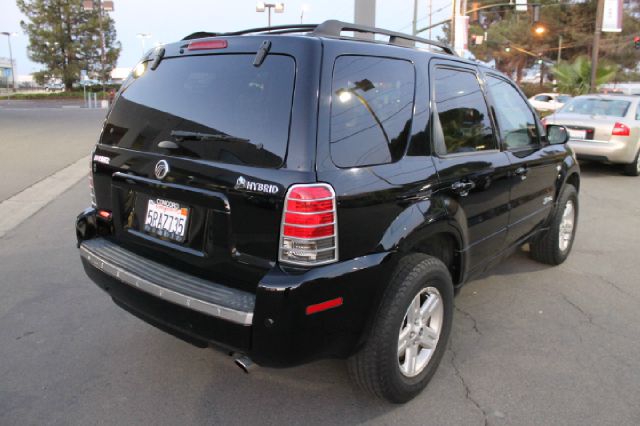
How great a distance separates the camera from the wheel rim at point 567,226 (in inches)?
199

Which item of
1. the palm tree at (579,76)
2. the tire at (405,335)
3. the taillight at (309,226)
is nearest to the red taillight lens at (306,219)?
the taillight at (309,226)

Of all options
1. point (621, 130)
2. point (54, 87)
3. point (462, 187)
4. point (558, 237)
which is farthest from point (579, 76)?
point (54, 87)

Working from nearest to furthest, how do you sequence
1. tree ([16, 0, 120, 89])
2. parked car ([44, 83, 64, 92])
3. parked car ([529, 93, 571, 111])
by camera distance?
parked car ([529, 93, 571, 111]), tree ([16, 0, 120, 89]), parked car ([44, 83, 64, 92])

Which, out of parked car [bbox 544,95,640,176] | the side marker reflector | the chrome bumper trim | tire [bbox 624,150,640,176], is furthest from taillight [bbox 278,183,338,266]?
tire [bbox 624,150,640,176]

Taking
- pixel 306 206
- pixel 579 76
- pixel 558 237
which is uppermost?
pixel 579 76

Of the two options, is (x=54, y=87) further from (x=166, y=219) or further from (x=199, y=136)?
(x=199, y=136)

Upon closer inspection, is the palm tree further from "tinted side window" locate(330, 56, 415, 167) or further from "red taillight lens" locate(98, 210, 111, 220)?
"red taillight lens" locate(98, 210, 111, 220)

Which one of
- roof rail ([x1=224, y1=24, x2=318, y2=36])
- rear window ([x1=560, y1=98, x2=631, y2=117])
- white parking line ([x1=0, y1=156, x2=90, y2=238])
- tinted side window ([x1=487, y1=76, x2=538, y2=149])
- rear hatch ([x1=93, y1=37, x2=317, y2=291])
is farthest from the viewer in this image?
rear window ([x1=560, y1=98, x2=631, y2=117])

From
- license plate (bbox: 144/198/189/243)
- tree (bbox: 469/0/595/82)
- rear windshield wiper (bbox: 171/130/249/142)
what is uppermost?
tree (bbox: 469/0/595/82)

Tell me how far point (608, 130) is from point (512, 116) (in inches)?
282

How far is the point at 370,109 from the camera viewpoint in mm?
2668

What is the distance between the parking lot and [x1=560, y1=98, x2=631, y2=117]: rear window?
655cm

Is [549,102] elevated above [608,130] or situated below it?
above

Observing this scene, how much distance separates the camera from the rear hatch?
2428mm
